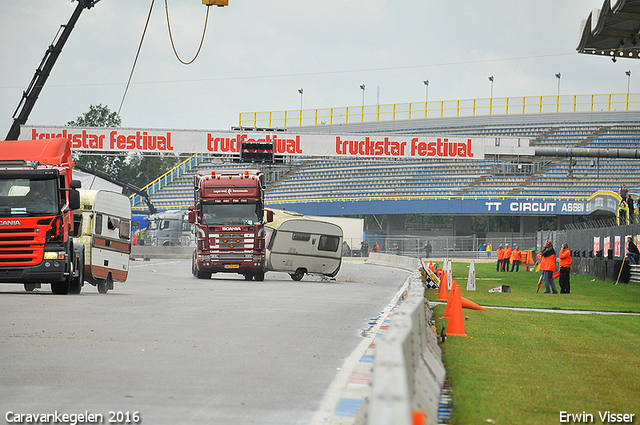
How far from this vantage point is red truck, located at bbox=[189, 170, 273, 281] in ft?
91.6

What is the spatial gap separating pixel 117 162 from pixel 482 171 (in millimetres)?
66260

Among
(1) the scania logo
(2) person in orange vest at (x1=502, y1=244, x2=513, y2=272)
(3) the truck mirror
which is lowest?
(2) person in orange vest at (x1=502, y1=244, x2=513, y2=272)

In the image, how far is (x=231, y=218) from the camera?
28062mm

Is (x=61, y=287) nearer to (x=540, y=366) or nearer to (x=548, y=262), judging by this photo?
(x=540, y=366)

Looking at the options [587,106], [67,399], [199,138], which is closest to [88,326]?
[67,399]

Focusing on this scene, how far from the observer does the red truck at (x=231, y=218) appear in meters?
27.9

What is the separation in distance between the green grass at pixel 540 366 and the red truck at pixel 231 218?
39.2 feet

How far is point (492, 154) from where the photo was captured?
40.3 metres

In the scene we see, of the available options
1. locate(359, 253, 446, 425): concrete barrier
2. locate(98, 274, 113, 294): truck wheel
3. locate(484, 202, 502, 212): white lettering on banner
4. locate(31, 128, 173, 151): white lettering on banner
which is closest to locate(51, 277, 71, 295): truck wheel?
locate(98, 274, 113, 294): truck wheel

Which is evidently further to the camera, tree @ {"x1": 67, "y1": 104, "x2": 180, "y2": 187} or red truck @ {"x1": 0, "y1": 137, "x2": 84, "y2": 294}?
tree @ {"x1": 67, "y1": 104, "x2": 180, "y2": 187}

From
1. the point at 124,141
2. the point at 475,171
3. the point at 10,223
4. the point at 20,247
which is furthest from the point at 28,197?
the point at 475,171

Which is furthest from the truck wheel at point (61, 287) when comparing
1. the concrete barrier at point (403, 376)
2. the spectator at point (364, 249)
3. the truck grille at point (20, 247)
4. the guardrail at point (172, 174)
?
the guardrail at point (172, 174)

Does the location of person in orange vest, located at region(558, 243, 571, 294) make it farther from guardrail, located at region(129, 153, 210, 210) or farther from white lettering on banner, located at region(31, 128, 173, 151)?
guardrail, located at region(129, 153, 210, 210)

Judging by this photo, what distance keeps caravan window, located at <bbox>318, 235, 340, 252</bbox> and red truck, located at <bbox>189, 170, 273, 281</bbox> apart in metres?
2.74
